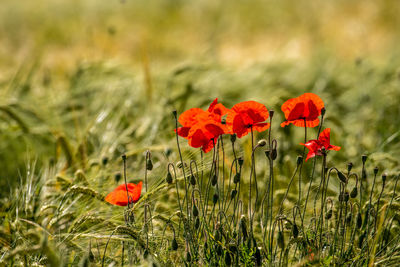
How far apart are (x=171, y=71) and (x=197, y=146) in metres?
1.42

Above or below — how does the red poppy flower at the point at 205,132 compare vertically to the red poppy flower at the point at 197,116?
below

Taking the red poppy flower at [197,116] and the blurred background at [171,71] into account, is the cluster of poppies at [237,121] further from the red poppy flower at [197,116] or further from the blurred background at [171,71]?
the blurred background at [171,71]

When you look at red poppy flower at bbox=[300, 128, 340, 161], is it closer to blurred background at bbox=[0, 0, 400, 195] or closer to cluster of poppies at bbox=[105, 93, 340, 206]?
cluster of poppies at bbox=[105, 93, 340, 206]

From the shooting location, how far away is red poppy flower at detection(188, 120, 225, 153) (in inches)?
37.3

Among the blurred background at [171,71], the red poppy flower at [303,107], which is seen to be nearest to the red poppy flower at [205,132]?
the red poppy flower at [303,107]

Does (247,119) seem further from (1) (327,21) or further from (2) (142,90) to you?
(1) (327,21)

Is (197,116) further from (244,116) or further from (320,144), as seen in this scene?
(320,144)

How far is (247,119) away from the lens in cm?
100

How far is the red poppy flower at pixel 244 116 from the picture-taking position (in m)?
0.99

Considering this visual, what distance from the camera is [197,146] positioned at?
975 mm

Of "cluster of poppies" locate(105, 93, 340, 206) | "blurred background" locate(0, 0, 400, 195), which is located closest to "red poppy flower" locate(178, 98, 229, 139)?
"cluster of poppies" locate(105, 93, 340, 206)

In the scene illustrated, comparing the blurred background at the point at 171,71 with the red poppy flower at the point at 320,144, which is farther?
the blurred background at the point at 171,71

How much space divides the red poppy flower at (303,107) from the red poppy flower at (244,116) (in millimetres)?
54

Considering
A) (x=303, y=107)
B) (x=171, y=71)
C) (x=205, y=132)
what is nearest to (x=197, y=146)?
(x=205, y=132)
